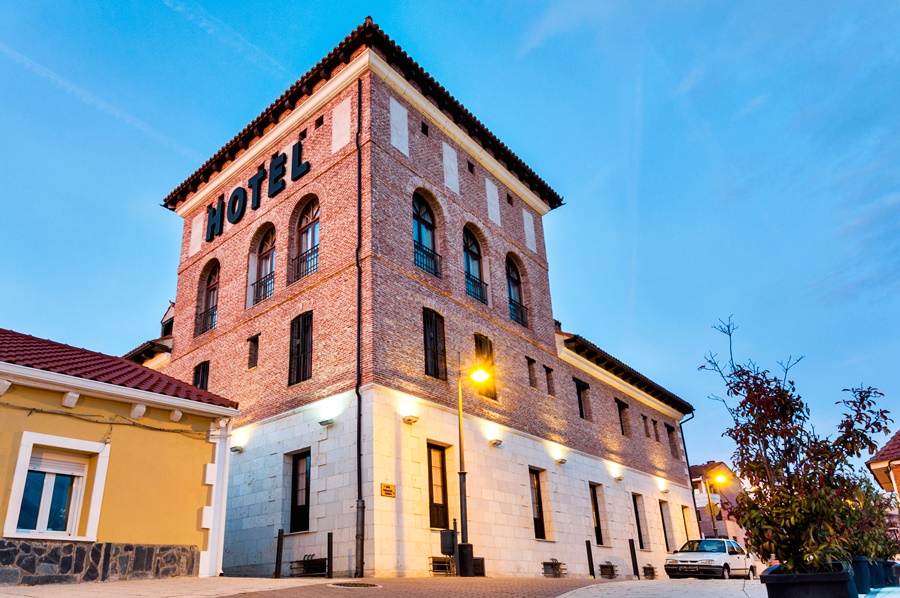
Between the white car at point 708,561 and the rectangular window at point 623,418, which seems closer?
the white car at point 708,561

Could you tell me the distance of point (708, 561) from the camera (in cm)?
2036

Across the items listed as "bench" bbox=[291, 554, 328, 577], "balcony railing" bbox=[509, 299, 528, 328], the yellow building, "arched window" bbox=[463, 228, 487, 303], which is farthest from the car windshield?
the yellow building

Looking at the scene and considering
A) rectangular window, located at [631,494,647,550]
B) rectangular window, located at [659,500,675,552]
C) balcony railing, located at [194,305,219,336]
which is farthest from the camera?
rectangular window, located at [659,500,675,552]

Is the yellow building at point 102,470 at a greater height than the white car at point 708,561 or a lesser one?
greater

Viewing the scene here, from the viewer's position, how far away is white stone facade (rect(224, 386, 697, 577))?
47.5ft

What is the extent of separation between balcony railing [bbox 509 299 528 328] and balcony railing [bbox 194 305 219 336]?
10.0 meters

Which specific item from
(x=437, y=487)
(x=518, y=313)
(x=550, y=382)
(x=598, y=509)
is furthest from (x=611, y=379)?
(x=437, y=487)

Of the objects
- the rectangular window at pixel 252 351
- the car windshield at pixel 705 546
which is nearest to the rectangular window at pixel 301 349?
the rectangular window at pixel 252 351

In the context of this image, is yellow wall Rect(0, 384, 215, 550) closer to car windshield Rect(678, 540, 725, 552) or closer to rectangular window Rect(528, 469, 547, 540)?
rectangular window Rect(528, 469, 547, 540)

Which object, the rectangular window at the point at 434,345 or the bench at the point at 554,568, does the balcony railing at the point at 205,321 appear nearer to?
the rectangular window at the point at 434,345

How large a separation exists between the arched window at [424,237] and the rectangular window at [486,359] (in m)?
2.44

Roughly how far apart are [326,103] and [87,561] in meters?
14.2

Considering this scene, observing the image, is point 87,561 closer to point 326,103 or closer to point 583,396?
point 326,103

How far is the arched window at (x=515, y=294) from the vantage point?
22734mm
